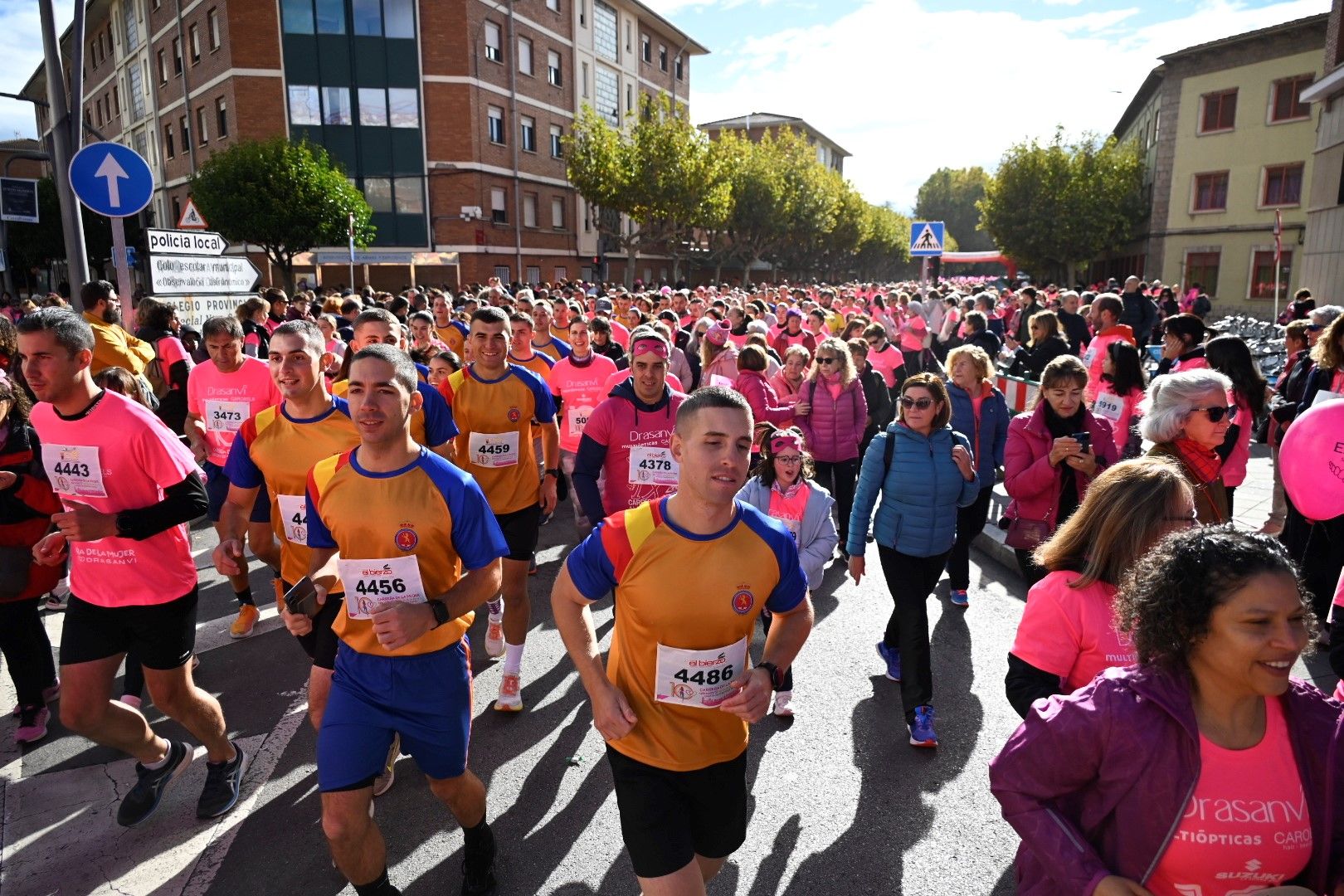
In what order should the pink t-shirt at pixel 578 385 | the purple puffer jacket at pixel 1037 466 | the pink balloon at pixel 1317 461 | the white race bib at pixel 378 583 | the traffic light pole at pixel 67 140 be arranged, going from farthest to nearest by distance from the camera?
1. the traffic light pole at pixel 67 140
2. the pink t-shirt at pixel 578 385
3. the purple puffer jacket at pixel 1037 466
4. the pink balloon at pixel 1317 461
5. the white race bib at pixel 378 583

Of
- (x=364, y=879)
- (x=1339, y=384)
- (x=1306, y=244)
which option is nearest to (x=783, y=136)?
(x=1306, y=244)

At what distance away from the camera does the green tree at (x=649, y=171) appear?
33.7 metres

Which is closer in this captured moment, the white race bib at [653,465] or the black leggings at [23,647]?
the black leggings at [23,647]

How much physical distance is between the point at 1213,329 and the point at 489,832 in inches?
873

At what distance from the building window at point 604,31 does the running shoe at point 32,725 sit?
4317cm

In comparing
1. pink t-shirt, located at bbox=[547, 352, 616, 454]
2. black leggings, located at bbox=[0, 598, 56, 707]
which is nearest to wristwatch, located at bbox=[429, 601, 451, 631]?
black leggings, located at bbox=[0, 598, 56, 707]

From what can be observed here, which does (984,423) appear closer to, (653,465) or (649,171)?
(653,465)

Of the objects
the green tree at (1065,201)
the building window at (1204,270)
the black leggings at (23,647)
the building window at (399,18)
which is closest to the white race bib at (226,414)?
A: the black leggings at (23,647)

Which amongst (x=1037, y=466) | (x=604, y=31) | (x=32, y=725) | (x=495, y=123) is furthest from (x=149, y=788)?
(x=604, y=31)

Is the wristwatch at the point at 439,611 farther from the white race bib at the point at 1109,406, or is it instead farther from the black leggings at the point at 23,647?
the white race bib at the point at 1109,406

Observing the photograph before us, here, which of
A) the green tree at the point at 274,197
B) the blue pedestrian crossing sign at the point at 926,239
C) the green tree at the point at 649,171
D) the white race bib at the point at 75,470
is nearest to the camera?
the white race bib at the point at 75,470

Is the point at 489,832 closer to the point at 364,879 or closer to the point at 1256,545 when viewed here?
the point at 364,879

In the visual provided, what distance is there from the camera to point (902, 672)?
4.43 metres

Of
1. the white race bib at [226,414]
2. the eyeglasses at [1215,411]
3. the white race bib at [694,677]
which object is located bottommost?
the white race bib at [694,677]
